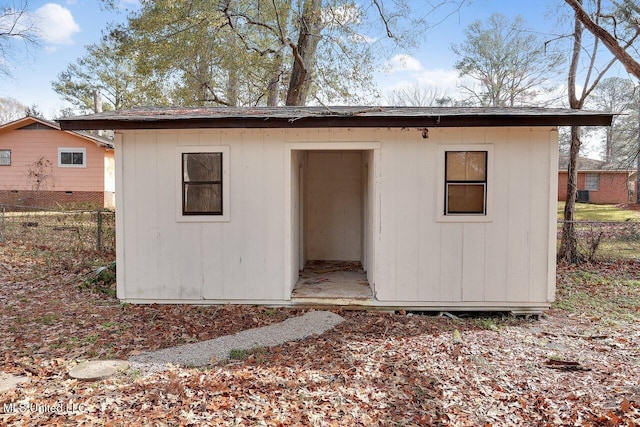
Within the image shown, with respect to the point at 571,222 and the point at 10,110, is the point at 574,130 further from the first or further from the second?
the point at 10,110

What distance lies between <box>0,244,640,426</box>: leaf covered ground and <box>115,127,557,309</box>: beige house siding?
1.19 feet

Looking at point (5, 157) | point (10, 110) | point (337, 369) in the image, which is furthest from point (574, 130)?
point (10, 110)

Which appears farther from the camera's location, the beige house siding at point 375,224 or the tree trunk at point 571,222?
the tree trunk at point 571,222

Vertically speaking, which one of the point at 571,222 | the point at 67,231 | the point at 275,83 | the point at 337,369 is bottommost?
the point at 337,369

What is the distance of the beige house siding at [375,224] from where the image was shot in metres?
5.66

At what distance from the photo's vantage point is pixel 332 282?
6.98 m

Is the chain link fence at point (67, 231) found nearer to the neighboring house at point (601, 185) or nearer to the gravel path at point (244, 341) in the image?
the gravel path at point (244, 341)

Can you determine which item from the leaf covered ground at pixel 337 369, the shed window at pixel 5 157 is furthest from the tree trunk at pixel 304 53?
the shed window at pixel 5 157

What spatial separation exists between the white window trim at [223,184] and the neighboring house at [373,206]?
0.05 ft

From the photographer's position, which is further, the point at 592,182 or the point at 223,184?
the point at 592,182

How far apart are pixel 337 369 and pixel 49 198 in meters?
18.9

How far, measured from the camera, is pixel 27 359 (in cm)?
402

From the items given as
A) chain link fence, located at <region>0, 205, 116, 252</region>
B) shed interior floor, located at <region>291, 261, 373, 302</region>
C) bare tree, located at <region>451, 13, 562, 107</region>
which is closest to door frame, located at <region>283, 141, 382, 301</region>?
shed interior floor, located at <region>291, 261, 373, 302</region>

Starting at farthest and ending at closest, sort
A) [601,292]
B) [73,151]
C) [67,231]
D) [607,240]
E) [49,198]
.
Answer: [73,151] < [49,198] < [67,231] < [607,240] < [601,292]
